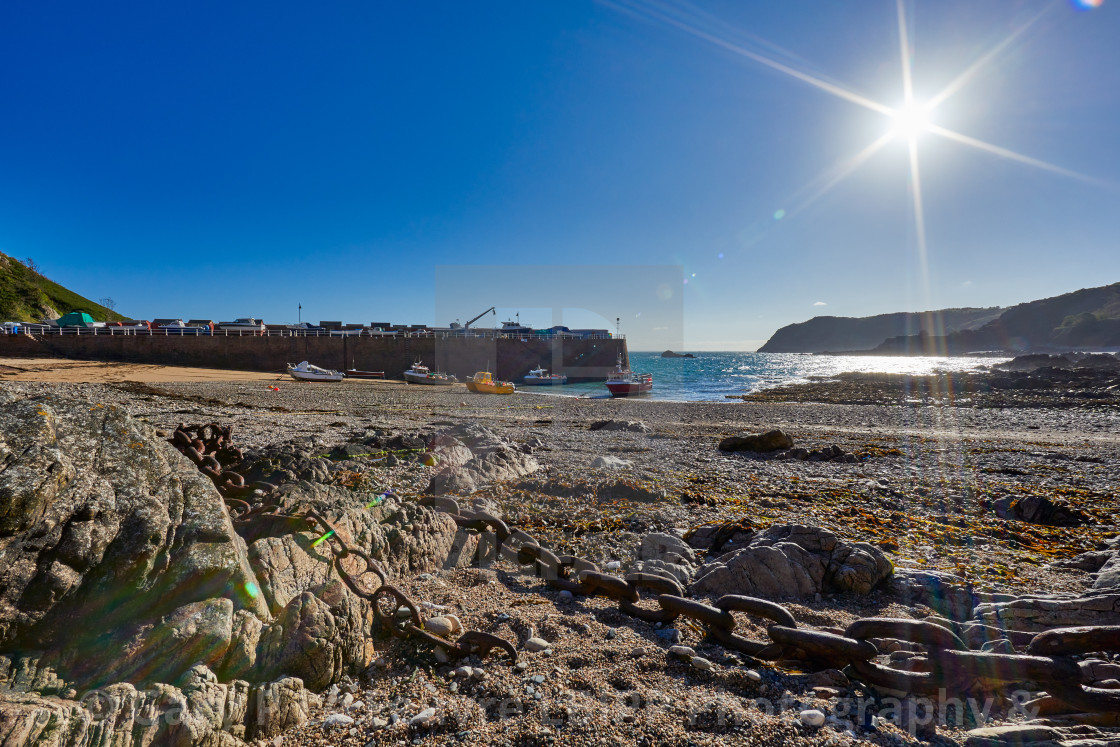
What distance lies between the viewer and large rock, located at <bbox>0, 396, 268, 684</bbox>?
147 centimetres

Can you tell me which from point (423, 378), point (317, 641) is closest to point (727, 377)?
point (423, 378)

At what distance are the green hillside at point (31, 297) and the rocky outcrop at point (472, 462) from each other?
7617 centimetres

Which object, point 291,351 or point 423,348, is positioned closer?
point 291,351

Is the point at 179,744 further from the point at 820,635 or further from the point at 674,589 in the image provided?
the point at 820,635

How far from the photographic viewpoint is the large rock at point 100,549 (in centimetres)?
147

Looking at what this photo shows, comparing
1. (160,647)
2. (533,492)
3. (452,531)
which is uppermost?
(160,647)

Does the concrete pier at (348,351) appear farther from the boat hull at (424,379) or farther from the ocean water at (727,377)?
the boat hull at (424,379)

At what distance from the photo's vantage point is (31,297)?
191ft

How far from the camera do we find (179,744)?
139 centimetres

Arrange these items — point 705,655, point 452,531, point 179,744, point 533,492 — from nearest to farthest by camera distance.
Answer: point 179,744 → point 705,655 → point 452,531 → point 533,492

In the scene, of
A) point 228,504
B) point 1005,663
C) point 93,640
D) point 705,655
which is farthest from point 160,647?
point 1005,663

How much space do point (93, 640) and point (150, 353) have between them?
55.1 meters

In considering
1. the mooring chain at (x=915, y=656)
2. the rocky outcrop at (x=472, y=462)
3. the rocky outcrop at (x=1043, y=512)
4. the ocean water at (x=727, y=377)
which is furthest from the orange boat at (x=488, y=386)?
the mooring chain at (x=915, y=656)

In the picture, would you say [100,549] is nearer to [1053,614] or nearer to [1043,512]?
[1053,614]
